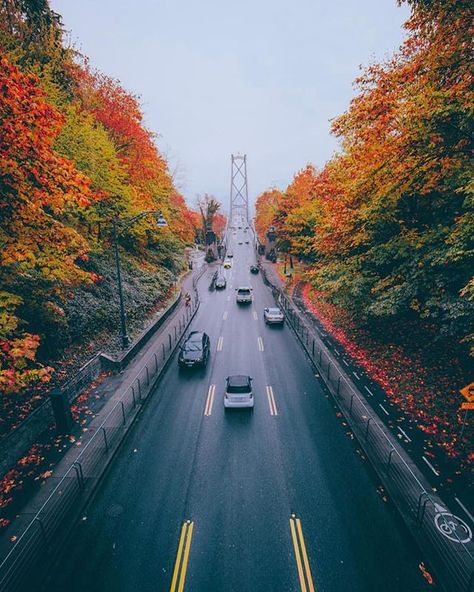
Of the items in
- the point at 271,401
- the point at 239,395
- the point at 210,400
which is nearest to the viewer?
the point at 239,395

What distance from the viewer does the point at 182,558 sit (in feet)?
24.7

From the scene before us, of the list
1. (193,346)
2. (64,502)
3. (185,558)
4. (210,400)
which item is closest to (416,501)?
(185,558)

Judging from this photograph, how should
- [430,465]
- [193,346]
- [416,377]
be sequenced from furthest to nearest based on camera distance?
[193,346] < [416,377] < [430,465]

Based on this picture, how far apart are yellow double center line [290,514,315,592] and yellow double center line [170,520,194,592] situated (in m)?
2.71

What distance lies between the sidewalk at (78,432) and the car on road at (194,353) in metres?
1.53

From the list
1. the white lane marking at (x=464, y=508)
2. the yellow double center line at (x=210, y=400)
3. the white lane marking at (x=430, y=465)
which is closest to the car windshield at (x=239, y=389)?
the yellow double center line at (x=210, y=400)

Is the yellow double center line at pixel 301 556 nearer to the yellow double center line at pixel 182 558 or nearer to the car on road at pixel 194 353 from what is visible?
the yellow double center line at pixel 182 558

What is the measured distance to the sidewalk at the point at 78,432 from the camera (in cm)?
826

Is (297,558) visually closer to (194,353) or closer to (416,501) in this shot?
(416,501)

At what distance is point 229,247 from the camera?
274ft

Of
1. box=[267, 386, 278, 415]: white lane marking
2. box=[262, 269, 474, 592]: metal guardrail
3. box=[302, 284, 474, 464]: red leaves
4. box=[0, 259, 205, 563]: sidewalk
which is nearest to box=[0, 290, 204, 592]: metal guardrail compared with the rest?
box=[0, 259, 205, 563]: sidewalk

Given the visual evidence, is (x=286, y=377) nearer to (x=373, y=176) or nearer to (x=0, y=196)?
(x=373, y=176)

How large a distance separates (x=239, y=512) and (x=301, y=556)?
1974mm

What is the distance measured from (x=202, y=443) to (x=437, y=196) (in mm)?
14301
